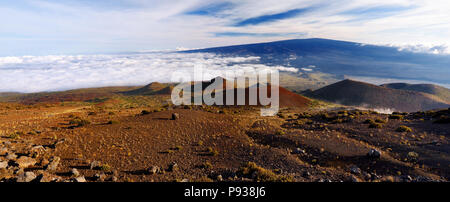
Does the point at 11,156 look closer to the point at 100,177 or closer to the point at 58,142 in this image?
the point at 58,142

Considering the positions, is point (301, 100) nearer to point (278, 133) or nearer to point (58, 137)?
point (278, 133)

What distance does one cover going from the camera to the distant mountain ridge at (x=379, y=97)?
64438 mm

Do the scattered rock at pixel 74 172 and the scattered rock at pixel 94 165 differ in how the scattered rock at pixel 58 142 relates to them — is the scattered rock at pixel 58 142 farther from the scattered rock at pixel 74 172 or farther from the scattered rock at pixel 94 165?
the scattered rock at pixel 74 172

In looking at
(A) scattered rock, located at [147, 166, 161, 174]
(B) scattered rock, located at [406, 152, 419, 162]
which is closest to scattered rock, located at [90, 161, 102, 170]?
(A) scattered rock, located at [147, 166, 161, 174]

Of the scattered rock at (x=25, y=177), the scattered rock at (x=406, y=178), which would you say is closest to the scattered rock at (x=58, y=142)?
the scattered rock at (x=25, y=177)

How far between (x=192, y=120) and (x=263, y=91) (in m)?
36.8

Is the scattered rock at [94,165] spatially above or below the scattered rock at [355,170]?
above

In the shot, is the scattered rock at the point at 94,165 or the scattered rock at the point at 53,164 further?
the scattered rock at the point at 94,165

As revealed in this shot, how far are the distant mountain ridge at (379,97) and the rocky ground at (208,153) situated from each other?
2342 inches

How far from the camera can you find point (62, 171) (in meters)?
7.64

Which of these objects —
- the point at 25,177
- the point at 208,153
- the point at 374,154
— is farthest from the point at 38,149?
the point at 374,154

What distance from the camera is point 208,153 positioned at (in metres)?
10.5

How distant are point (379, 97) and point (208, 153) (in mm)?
77763

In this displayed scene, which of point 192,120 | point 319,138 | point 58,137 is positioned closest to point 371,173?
point 319,138
